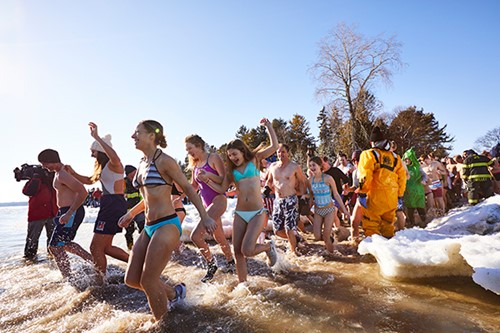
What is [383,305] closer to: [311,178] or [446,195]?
[311,178]

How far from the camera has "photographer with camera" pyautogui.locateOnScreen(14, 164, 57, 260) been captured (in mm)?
6383

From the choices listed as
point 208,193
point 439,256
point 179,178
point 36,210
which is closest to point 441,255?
point 439,256

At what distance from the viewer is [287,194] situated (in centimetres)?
530

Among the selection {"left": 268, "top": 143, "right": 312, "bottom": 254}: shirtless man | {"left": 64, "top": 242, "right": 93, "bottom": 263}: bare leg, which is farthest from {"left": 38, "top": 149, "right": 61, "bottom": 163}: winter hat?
{"left": 268, "top": 143, "right": 312, "bottom": 254}: shirtless man

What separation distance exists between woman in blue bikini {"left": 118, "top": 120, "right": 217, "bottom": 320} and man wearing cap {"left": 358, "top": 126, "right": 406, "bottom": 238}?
2730 millimetres

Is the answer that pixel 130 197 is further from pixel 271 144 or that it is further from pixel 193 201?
pixel 193 201

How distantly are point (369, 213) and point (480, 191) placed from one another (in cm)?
503

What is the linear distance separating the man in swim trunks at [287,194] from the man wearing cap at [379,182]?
113 cm

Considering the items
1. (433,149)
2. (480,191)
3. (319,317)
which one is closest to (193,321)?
(319,317)

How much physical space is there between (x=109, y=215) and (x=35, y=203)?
10.9 feet

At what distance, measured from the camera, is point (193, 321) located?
9.05 feet

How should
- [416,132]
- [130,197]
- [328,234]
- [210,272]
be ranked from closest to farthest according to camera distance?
[210,272], [328,234], [130,197], [416,132]

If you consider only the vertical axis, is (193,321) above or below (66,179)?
below

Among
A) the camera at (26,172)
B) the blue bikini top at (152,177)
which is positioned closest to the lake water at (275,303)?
the blue bikini top at (152,177)
